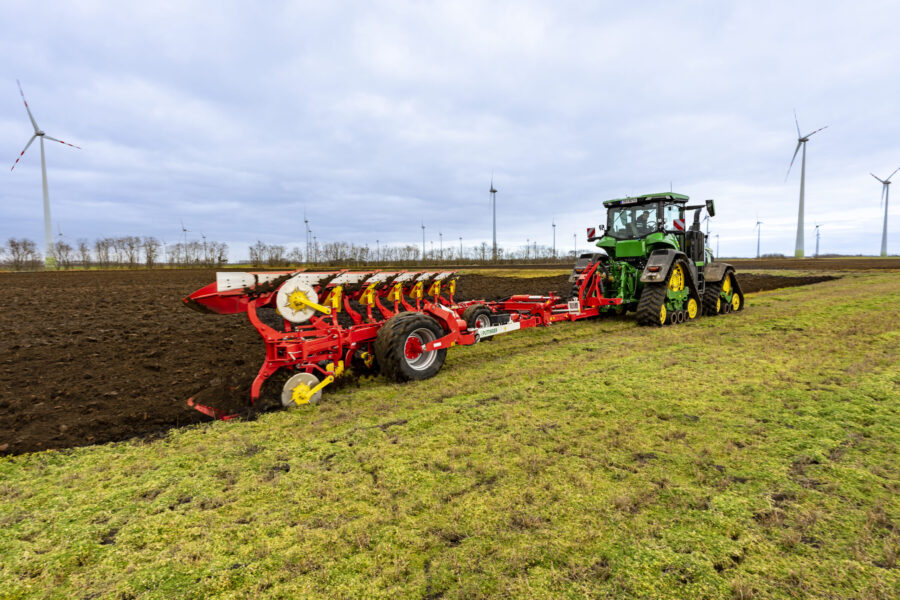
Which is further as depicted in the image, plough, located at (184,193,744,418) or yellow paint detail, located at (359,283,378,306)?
yellow paint detail, located at (359,283,378,306)

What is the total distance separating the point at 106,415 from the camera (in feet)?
13.4

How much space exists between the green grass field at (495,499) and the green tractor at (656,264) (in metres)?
3.96

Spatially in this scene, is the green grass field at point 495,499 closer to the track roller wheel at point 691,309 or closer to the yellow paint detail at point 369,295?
the yellow paint detail at point 369,295

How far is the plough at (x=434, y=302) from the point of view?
4.35 metres

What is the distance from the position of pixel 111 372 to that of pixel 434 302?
4.46 meters

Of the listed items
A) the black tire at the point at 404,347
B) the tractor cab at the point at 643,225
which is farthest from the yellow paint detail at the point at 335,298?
the tractor cab at the point at 643,225

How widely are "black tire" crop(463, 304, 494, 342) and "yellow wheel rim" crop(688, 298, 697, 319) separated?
16.4ft

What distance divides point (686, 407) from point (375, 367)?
341cm

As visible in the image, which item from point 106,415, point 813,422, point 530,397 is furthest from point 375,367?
point 813,422

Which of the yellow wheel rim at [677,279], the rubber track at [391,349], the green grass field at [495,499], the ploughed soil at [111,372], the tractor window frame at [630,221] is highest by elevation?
the tractor window frame at [630,221]

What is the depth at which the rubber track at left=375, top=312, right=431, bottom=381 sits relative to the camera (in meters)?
4.81

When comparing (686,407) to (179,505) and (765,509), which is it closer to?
(765,509)

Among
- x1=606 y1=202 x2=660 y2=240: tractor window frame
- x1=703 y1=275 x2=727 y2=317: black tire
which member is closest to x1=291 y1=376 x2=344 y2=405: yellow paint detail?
x1=606 y1=202 x2=660 y2=240: tractor window frame

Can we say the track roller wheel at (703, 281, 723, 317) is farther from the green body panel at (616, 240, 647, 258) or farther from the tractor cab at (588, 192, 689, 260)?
the green body panel at (616, 240, 647, 258)
